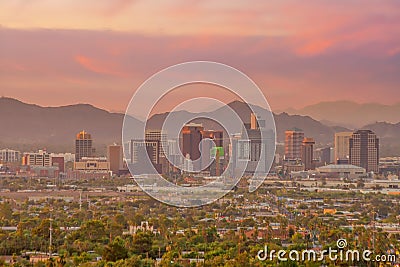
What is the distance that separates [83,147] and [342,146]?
1561 cm

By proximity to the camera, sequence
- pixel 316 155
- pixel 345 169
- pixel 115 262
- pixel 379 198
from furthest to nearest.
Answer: pixel 316 155 < pixel 345 169 < pixel 379 198 < pixel 115 262

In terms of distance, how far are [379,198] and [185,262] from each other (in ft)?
62.3

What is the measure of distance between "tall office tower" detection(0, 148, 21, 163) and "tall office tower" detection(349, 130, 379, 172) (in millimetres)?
20286

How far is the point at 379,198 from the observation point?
29766 mm

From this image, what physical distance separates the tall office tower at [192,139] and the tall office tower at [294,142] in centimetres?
1815

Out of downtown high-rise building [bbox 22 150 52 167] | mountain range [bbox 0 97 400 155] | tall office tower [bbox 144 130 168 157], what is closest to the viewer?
tall office tower [bbox 144 130 168 157]

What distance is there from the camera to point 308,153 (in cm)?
5088

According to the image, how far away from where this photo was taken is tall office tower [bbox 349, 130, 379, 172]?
48.0m

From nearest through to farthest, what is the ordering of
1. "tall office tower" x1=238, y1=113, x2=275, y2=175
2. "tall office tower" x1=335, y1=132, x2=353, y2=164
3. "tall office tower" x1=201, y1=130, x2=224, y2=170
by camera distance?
"tall office tower" x1=238, y1=113, x2=275, y2=175 → "tall office tower" x1=201, y1=130, x2=224, y2=170 → "tall office tower" x1=335, y1=132, x2=353, y2=164

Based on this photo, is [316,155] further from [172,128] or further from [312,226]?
[312,226]

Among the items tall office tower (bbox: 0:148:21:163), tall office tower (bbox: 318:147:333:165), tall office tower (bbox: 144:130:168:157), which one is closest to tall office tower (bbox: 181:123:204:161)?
tall office tower (bbox: 144:130:168:157)

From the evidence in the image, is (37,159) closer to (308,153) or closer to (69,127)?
(308,153)

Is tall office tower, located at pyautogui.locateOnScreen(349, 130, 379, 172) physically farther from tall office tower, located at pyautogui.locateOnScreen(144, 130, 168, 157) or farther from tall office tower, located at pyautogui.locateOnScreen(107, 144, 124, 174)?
tall office tower, located at pyautogui.locateOnScreen(144, 130, 168, 157)

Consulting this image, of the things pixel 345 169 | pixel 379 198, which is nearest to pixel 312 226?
pixel 379 198
